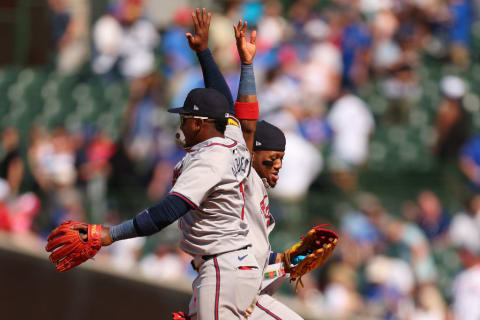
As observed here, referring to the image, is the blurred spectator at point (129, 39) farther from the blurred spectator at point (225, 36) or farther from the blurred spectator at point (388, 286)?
the blurred spectator at point (388, 286)

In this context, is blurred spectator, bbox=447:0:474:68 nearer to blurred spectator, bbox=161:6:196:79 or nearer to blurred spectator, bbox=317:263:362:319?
blurred spectator, bbox=161:6:196:79

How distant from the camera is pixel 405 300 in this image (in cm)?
716

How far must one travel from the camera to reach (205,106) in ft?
11.6

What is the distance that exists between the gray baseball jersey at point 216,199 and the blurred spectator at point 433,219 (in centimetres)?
474

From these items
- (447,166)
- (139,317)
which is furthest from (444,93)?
(139,317)

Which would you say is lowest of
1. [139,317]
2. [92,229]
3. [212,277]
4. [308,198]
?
[139,317]

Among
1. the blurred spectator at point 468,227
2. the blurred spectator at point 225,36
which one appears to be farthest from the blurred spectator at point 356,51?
the blurred spectator at point 468,227

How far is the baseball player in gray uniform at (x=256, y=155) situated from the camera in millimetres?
3773

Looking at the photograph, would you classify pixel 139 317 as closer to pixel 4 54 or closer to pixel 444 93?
pixel 444 93

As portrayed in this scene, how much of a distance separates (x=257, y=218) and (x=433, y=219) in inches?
182

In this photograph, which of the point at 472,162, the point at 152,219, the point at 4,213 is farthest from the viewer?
the point at 4,213

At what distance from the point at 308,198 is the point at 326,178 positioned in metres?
0.57

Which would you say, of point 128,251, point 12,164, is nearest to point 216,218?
point 128,251

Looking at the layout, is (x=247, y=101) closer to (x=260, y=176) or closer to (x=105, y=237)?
(x=260, y=176)
